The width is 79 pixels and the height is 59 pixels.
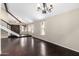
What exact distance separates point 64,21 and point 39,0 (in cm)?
413

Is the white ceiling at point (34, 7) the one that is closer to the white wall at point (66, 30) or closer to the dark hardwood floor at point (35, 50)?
the white wall at point (66, 30)

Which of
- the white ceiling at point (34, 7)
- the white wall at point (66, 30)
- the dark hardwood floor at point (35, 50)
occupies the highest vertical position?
the white ceiling at point (34, 7)

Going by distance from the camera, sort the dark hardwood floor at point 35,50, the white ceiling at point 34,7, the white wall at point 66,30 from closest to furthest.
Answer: the dark hardwood floor at point 35,50
the white ceiling at point 34,7
the white wall at point 66,30

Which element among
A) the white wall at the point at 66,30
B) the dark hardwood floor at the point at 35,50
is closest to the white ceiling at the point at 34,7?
the white wall at the point at 66,30

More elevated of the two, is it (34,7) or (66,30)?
(34,7)

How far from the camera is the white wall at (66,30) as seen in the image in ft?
16.7

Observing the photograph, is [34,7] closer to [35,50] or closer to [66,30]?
[66,30]

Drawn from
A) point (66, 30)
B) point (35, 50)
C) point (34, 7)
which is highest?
point (34, 7)

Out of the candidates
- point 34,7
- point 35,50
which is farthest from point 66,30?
point 34,7

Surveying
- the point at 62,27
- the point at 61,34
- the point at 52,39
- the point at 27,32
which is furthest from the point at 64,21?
the point at 27,32

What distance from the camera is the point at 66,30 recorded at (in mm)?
5883

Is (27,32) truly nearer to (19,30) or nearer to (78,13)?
(19,30)

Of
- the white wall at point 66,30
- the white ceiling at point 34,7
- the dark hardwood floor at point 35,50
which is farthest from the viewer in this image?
the white wall at point 66,30

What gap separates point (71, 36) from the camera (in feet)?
17.8
